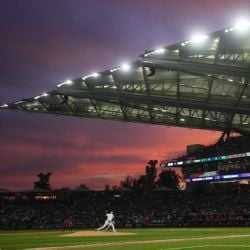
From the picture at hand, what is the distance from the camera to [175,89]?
51.8m

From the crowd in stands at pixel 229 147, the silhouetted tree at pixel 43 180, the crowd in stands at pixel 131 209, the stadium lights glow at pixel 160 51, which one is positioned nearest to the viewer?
the stadium lights glow at pixel 160 51

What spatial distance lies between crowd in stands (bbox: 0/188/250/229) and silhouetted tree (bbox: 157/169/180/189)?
60142 mm

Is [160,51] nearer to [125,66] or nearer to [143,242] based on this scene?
[125,66]

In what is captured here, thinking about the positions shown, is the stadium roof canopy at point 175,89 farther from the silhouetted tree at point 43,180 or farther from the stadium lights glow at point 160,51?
the silhouetted tree at point 43,180

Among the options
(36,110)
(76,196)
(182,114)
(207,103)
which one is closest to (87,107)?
(36,110)

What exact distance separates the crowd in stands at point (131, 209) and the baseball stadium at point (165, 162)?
161 mm

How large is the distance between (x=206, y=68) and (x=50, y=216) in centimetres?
4359

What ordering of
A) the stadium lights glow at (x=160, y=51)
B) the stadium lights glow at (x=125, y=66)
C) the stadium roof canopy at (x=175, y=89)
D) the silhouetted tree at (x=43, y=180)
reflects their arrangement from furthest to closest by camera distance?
1. the silhouetted tree at (x=43, y=180)
2. the stadium lights glow at (x=125, y=66)
3. the stadium roof canopy at (x=175, y=89)
4. the stadium lights glow at (x=160, y=51)

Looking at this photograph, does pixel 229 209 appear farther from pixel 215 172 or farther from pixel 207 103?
pixel 207 103

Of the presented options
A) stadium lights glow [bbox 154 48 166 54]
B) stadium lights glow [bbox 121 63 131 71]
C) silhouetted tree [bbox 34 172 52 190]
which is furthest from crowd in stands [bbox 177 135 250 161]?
silhouetted tree [bbox 34 172 52 190]

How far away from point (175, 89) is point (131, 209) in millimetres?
32307

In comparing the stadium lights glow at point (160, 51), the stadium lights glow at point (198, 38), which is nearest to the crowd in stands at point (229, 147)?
the stadium lights glow at point (160, 51)

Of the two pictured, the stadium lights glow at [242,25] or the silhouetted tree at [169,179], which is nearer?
the stadium lights glow at [242,25]

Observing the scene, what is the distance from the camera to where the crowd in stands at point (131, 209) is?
6612cm
